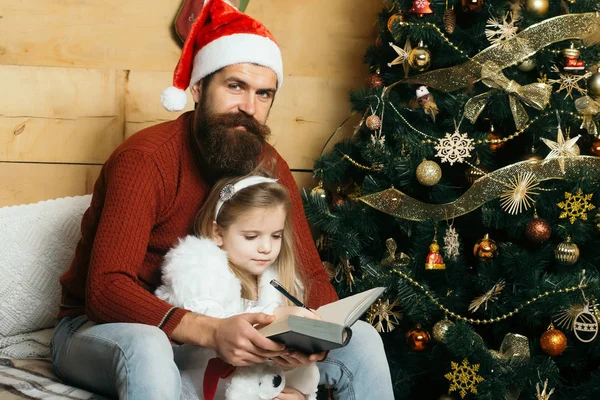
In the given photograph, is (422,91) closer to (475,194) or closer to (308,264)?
(475,194)

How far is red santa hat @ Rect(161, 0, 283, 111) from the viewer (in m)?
2.00

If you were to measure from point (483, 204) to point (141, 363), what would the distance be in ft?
3.50

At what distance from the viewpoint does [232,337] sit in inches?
57.1

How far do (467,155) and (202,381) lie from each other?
0.96 meters

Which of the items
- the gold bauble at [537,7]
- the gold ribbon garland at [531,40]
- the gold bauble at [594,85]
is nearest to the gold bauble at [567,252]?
the gold bauble at [594,85]

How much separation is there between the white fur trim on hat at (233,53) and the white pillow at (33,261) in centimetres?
57

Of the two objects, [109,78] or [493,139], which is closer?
[493,139]

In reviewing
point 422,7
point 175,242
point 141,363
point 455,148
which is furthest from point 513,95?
point 141,363

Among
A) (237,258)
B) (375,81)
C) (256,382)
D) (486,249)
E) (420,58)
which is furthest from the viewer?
Result: (375,81)

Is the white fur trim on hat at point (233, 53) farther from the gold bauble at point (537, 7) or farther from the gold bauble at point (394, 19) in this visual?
Answer: the gold bauble at point (537, 7)

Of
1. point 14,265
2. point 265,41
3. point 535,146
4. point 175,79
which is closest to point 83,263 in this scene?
point 14,265

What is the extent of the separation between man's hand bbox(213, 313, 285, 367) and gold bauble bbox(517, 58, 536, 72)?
1.10 meters

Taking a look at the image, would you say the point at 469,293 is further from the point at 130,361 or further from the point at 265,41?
the point at 130,361

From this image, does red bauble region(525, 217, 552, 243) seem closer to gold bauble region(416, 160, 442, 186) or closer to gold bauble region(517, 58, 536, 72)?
gold bauble region(416, 160, 442, 186)
